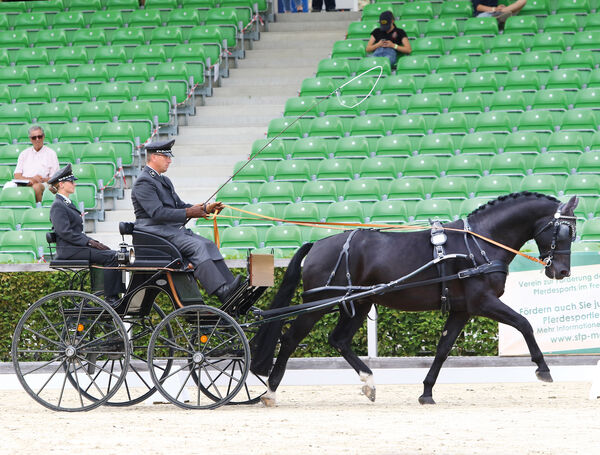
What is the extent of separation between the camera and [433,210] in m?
12.7

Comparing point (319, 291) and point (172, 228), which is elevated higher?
point (172, 228)

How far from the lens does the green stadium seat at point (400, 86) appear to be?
52.9 ft

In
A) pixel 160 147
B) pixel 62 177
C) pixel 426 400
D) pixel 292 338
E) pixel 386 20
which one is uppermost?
pixel 386 20

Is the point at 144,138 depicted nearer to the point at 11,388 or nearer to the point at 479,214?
the point at 11,388

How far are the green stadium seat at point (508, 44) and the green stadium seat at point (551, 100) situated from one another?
1823 millimetres

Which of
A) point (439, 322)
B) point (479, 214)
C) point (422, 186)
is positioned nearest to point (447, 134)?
point (422, 186)

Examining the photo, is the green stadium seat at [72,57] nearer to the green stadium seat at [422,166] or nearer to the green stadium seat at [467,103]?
the green stadium seat at [467,103]

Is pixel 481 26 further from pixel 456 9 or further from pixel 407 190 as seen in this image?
pixel 407 190

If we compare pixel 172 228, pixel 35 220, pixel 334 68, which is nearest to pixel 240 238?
pixel 35 220

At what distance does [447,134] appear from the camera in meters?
14.5

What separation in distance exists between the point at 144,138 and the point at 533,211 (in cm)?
867

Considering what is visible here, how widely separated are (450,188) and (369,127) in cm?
236

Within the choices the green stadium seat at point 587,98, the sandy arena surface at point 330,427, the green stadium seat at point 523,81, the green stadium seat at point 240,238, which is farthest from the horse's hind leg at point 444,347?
the green stadium seat at point 523,81

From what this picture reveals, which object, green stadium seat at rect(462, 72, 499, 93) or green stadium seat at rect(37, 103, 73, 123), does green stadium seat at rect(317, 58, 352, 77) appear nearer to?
green stadium seat at rect(462, 72, 499, 93)
